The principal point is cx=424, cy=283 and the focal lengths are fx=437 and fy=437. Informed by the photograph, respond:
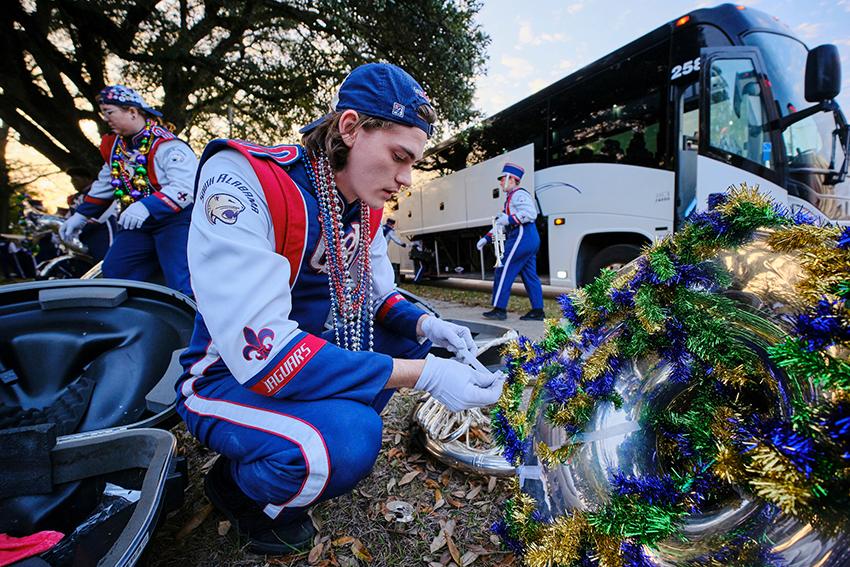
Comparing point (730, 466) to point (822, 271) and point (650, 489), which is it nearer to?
point (650, 489)

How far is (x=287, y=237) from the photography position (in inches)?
53.5

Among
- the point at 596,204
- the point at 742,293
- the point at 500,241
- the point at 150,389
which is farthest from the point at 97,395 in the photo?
the point at 596,204

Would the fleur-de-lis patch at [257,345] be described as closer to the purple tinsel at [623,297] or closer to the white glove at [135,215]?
the purple tinsel at [623,297]

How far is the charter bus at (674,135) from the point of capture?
4340 mm

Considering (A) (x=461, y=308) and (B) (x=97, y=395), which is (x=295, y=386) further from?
(A) (x=461, y=308)

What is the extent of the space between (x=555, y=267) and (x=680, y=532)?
19.7 ft

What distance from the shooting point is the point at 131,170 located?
327cm

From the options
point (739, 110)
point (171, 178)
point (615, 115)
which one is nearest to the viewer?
point (171, 178)

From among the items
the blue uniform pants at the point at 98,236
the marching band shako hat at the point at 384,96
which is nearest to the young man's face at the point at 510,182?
the blue uniform pants at the point at 98,236

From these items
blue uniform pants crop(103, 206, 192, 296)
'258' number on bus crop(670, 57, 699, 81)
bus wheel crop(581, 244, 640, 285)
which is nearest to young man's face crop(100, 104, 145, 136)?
blue uniform pants crop(103, 206, 192, 296)

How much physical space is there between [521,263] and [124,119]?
443 centimetres

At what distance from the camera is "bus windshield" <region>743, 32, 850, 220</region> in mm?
4297

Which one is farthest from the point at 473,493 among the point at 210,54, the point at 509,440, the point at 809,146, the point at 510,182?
the point at 210,54

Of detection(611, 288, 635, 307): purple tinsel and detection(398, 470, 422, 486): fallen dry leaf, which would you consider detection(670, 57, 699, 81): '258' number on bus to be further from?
detection(398, 470, 422, 486): fallen dry leaf
